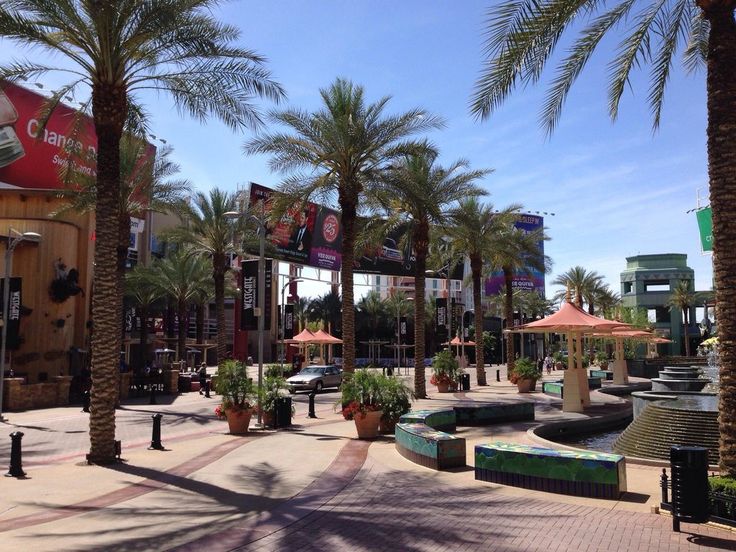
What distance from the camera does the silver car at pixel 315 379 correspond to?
33312 millimetres

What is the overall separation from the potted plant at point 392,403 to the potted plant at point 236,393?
3.61m

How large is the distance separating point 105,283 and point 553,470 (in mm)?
8687

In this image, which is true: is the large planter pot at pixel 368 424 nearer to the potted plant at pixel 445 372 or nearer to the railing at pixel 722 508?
the railing at pixel 722 508

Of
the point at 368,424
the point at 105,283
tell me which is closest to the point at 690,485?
the point at 368,424

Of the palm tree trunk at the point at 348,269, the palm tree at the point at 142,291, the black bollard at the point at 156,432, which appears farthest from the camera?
the palm tree at the point at 142,291

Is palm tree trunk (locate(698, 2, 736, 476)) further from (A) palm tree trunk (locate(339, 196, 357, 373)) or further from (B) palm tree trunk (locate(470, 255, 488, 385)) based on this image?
(B) palm tree trunk (locate(470, 255, 488, 385))

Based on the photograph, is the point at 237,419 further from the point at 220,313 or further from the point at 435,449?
the point at 220,313

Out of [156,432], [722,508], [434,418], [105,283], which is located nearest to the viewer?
[722,508]

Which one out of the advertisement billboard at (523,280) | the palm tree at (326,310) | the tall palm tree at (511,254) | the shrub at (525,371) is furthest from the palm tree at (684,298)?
the shrub at (525,371)

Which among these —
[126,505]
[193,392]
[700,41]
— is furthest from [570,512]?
[193,392]

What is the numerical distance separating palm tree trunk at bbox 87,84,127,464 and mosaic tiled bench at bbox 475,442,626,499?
7.02 meters

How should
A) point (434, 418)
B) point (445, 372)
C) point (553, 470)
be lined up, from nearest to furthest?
point (553, 470) → point (434, 418) → point (445, 372)

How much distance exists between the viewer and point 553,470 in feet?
30.3

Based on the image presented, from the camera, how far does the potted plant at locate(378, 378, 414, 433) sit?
1570 centimetres
